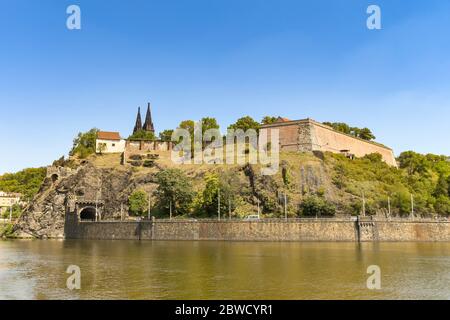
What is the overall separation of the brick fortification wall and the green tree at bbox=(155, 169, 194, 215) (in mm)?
28005

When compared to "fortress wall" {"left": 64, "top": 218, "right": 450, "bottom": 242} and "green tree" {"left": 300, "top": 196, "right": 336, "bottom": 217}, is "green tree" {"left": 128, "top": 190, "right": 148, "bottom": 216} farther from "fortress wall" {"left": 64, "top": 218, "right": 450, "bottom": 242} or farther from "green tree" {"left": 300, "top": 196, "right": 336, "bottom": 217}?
"green tree" {"left": 300, "top": 196, "right": 336, "bottom": 217}

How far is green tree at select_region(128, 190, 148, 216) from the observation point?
85.6m

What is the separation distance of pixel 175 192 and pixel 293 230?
78.7 feet

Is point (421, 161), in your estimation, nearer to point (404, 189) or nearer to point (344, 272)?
point (404, 189)

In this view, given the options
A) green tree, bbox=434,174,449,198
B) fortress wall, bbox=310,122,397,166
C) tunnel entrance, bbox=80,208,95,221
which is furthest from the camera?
fortress wall, bbox=310,122,397,166

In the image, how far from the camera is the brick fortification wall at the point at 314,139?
94.2m

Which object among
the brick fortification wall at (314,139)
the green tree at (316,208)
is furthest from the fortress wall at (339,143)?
the green tree at (316,208)

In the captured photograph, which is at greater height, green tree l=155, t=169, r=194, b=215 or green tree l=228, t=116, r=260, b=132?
green tree l=228, t=116, r=260, b=132

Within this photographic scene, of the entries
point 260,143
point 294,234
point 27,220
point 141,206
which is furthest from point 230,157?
point 27,220

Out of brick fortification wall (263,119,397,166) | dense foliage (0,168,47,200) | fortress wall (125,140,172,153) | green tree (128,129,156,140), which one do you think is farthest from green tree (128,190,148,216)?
dense foliage (0,168,47,200)

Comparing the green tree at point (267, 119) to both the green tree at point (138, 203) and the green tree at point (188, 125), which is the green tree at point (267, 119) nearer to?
the green tree at point (188, 125)

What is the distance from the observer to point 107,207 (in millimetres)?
92188

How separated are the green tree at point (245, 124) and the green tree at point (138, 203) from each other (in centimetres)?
3252

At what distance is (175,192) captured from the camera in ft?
259
